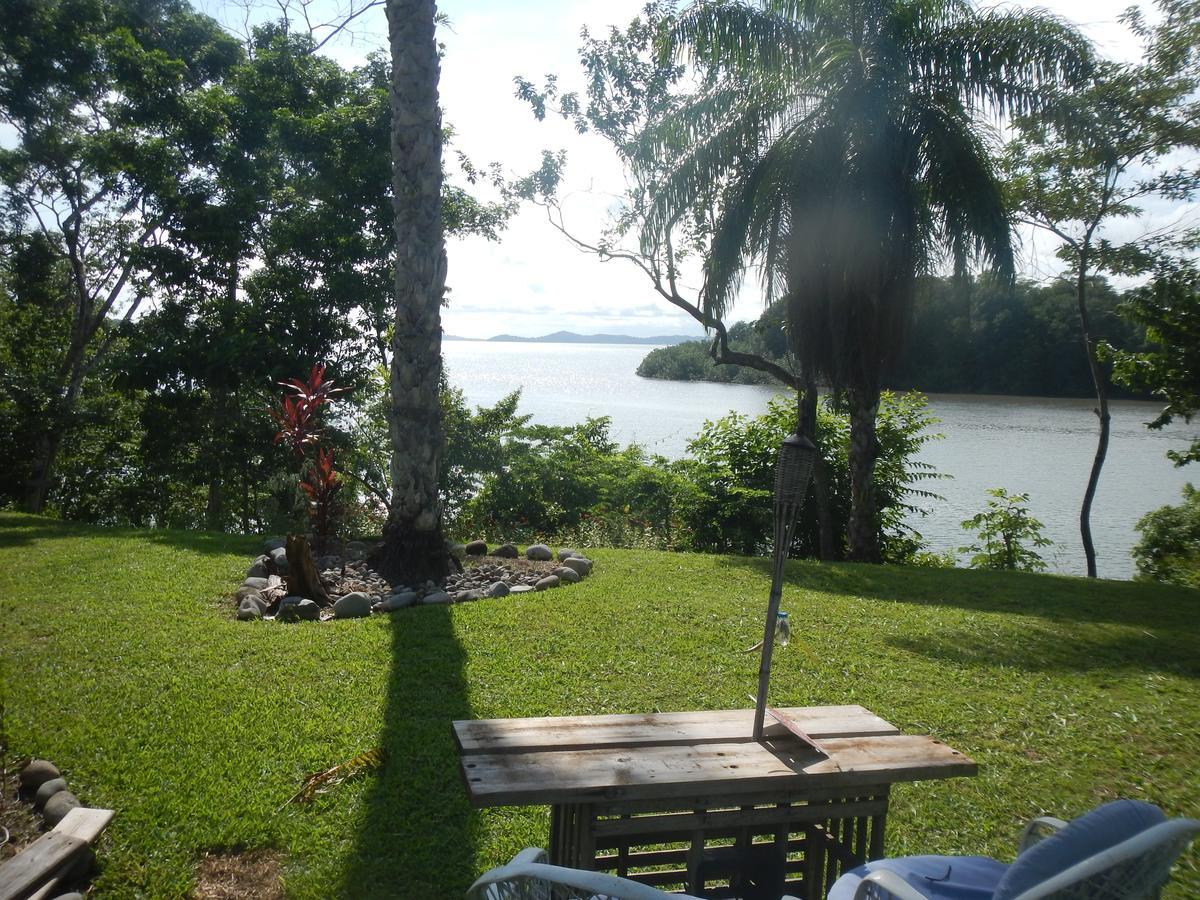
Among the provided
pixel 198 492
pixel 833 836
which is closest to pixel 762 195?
pixel 833 836

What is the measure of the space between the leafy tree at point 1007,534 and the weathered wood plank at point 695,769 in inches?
453

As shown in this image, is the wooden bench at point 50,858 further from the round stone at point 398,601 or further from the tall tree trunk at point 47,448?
the tall tree trunk at point 47,448

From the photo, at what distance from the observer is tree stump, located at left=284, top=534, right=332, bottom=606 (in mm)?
6723

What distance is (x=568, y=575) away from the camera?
8047 mm

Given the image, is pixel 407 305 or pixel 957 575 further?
pixel 957 575

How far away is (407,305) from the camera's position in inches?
306

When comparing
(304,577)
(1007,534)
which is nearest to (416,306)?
(304,577)

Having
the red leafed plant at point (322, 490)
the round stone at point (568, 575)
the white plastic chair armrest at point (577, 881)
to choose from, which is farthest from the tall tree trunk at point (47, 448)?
the white plastic chair armrest at point (577, 881)

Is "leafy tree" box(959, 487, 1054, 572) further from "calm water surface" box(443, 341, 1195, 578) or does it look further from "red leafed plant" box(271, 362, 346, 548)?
"red leafed plant" box(271, 362, 346, 548)

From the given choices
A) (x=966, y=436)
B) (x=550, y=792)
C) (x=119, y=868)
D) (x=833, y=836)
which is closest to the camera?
(x=550, y=792)

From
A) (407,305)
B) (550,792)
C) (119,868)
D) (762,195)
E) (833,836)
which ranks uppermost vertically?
(762,195)

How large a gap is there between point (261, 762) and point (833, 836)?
2.54 m

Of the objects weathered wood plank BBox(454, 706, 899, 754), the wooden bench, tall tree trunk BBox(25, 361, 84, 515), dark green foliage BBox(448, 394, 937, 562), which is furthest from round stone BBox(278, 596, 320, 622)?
tall tree trunk BBox(25, 361, 84, 515)

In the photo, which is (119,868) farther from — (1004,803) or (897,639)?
(897,639)
